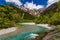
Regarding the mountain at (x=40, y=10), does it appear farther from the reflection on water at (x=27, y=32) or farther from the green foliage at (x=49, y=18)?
the reflection on water at (x=27, y=32)

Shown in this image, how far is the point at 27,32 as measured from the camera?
4.24 m

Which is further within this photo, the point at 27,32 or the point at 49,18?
the point at 49,18

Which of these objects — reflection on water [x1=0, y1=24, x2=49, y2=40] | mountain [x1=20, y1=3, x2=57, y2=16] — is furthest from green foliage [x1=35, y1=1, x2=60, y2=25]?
reflection on water [x1=0, y1=24, x2=49, y2=40]

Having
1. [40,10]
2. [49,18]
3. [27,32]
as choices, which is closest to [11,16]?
[27,32]

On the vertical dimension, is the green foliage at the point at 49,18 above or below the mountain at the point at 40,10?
below

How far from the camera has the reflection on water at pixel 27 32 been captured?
4.05m

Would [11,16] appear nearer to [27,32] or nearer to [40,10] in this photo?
[27,32]

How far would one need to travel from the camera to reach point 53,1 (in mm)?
4371

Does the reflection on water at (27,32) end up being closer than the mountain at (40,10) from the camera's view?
Yes

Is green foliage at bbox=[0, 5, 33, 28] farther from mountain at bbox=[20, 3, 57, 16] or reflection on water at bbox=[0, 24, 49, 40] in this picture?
reflection on water at bbox=[0, 24, 49, 40]

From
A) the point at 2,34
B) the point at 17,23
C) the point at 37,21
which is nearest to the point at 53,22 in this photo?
the point at 37,21

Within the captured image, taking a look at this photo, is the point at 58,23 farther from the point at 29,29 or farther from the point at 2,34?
the point at 2,34

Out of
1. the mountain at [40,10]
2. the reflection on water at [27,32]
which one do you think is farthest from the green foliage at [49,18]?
the reflection on water at [27,32]

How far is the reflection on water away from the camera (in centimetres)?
405
